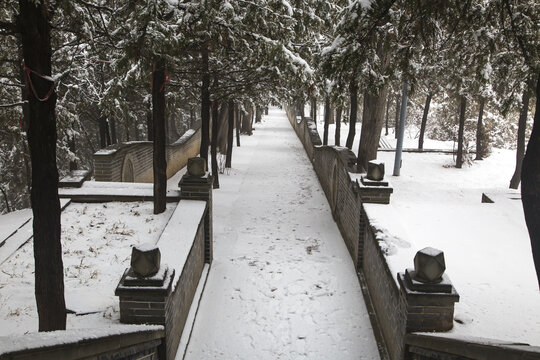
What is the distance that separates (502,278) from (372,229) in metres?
1.82

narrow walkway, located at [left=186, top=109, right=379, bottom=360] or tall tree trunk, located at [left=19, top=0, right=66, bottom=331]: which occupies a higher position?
tall tree trunk, located at [left=19, top=0, right=66, bottom=331]

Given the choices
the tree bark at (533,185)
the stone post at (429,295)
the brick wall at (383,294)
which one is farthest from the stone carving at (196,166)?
the tree bark at (533,185)

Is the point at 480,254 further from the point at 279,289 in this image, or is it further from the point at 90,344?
the point at 90,344

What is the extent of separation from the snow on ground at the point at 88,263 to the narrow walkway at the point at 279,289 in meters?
1.38

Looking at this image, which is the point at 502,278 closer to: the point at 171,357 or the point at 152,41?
the point at 171,357

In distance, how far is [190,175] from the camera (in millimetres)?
7605

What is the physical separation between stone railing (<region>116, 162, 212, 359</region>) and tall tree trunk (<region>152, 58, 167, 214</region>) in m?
0.40

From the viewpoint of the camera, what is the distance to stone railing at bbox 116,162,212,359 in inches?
163

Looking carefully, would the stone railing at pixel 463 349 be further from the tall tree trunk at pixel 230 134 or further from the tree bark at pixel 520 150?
the tall tree trunk at pixel 230 134

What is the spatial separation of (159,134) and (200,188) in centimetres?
120

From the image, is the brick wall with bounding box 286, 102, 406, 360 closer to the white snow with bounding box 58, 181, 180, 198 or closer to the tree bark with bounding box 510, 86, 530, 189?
the white snow with bounding box 58, 181, 180, 198

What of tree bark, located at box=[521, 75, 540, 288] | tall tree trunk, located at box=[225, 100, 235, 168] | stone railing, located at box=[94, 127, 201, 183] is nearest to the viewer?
tree bark, located at box=[521, 75, 540, 288]

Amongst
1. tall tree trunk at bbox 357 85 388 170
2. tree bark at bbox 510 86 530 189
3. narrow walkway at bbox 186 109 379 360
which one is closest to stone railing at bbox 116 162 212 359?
narrow walkway at bbox 186 109 379 360

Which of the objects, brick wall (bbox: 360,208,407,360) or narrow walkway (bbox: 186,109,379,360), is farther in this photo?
narrow walkway (bbox: 186,109,379,360)
